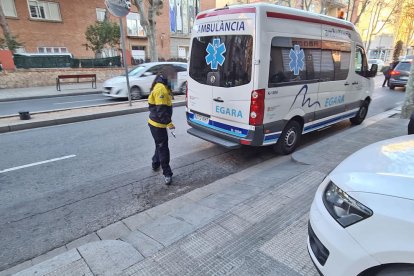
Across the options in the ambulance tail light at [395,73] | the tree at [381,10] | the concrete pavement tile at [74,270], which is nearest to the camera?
the concrete pavement tile at [74,270]

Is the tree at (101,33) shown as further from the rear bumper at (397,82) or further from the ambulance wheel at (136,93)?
the rear bumper at (397,82)

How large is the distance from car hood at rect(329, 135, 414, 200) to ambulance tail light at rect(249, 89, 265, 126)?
2.21m

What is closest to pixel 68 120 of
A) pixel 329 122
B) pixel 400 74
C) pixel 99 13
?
pixel 329 122

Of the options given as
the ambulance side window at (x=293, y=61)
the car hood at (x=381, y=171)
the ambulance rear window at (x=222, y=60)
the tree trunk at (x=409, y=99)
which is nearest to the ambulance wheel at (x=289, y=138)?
the ambulance side window at (x=293, y=61)

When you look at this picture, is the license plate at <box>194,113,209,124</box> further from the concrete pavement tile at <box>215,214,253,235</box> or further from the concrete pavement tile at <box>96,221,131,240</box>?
the concrete pavement tile at <box>96,221,131,240</box>

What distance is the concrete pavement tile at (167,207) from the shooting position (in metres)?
3.37

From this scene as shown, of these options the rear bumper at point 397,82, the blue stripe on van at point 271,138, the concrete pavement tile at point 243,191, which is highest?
the blue stripe on van at point 271,138

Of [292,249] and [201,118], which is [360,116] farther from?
[292,249]

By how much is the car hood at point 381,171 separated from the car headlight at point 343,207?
6 centimetres

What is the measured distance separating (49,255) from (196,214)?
5.20 ft

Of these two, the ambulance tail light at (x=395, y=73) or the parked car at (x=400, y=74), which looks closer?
the parked car at (x=400, y=74)

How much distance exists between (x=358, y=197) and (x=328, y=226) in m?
0.29

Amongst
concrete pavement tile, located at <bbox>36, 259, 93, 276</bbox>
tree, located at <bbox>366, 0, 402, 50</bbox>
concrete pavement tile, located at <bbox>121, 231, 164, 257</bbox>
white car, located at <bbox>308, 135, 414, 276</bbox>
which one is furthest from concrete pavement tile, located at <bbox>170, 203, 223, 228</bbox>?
tree, located at <bbox>366, 0, 402, 50</bbox>

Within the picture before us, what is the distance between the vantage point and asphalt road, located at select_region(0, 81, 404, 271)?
126 inches
